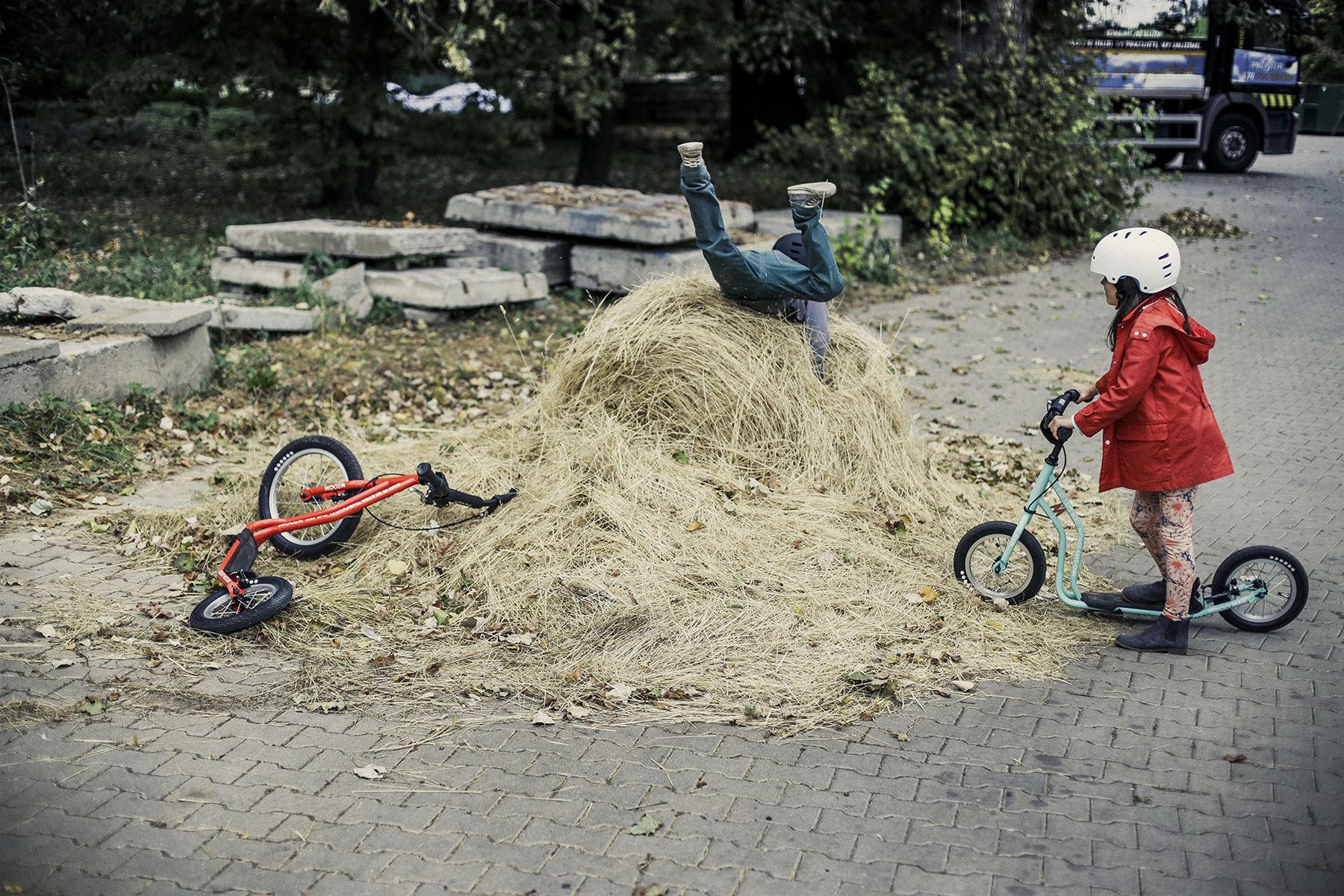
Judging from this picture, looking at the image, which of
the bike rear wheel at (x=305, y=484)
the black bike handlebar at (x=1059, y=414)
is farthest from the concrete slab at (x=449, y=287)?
the black bike handlebar at (x=1059, y=414)

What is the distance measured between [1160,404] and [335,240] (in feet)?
23.8

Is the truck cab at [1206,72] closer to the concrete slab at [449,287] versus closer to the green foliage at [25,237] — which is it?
the concrete slab at [449,287]

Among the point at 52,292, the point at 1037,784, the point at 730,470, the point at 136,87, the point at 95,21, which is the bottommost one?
the point at 1037,784

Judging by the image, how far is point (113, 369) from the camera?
722 centimetres

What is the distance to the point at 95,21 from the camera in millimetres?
12469

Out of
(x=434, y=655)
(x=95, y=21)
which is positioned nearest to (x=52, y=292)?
(x=434, y=655)

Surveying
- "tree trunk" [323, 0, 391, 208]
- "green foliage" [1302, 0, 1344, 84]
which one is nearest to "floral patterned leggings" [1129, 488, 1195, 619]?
"tree trunk" [323, 0, 391, 208]

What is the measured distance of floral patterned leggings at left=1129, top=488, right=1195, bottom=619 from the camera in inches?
A: 181

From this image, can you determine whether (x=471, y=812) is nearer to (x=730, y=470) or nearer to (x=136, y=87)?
(x=730, y=470)

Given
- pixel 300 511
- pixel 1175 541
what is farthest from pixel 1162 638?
pixel 300 511

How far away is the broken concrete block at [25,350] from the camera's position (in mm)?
6629

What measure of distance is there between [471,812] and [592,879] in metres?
0.51

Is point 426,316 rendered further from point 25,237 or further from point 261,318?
point 25,237

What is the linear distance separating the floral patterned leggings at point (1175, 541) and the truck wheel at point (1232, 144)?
1814 cm
